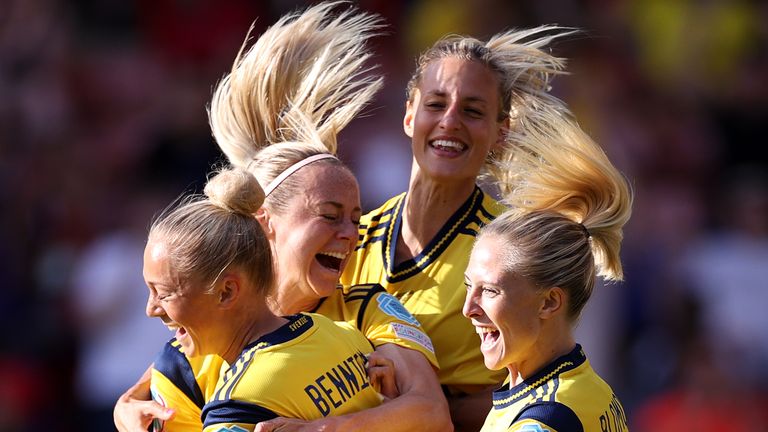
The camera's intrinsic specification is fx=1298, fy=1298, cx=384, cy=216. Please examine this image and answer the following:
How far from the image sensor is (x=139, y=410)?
3879 mm

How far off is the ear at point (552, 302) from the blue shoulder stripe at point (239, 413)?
761mm

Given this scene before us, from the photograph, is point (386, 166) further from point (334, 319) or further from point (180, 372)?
point (180, 372)

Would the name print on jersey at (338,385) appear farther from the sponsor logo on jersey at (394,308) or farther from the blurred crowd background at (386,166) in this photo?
the blurred crowd background at (386,166)

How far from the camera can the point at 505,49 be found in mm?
4496

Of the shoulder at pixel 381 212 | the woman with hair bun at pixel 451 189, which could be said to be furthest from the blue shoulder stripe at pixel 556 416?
the shoulder at pixel 381 212

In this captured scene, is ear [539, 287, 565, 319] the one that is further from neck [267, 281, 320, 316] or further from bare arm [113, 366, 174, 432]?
bare arm [113, 366, 174, 432]

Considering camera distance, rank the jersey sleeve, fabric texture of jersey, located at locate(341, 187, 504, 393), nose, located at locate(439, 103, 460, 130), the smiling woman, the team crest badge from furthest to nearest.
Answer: nose, located at locate(439, 103, 460, 130) → fabric texture of jersey, located at locate(341, 187, 504, 393) → the jersey sleeve → the smiling woman → the team crest badge

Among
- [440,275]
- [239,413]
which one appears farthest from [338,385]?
[440,275]

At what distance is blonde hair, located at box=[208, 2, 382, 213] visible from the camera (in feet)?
15.2

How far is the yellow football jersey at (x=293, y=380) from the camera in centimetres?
328

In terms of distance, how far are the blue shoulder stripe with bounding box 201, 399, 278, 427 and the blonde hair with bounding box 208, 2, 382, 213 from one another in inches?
53.8

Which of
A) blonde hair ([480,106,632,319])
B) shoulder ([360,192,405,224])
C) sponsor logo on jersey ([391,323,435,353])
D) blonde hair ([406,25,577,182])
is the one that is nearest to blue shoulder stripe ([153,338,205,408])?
sponsor logo on jersey ([391,323,435,353])

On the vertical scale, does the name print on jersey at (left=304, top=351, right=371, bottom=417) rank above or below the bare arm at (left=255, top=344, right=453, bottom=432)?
above

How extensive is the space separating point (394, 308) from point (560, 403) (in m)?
0.85
